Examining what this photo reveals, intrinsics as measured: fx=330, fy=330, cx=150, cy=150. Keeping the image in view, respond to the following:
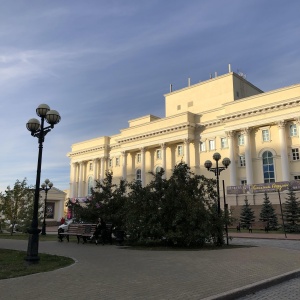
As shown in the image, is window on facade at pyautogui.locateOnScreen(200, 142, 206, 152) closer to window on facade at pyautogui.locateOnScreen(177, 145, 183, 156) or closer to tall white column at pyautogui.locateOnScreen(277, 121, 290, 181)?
window on facade at pyautogui.locateOnScreen(177, 145, 183, 156)

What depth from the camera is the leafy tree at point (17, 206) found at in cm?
2827

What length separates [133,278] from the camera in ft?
25.3

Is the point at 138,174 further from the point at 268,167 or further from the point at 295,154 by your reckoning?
the point at 295,154

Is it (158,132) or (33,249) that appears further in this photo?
(158,132)

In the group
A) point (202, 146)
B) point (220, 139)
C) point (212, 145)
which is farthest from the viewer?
point (202, 146)

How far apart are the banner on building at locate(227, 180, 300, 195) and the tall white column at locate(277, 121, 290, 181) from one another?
85.9 inches

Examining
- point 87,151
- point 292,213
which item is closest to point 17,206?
point 292,213

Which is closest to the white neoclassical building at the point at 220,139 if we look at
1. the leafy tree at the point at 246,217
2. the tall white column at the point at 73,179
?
the tall white column at the point at 73,179

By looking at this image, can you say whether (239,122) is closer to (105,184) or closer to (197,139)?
(197,139)

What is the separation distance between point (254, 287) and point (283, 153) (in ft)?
132

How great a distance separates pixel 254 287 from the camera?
7055 mm

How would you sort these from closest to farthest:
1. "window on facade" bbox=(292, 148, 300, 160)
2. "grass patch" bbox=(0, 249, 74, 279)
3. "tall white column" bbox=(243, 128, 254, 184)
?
"grass patch" bbox=(0, 249, 74, 279), "window on facade" bbox=(292, 148, 300, 160), "tall white column" bbox=(243, 128, 254, 184)

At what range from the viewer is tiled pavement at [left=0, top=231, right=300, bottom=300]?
6215 mm

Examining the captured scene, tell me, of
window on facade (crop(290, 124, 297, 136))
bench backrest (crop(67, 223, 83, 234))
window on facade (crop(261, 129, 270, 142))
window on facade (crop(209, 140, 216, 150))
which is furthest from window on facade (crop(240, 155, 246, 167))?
bench backrest (crop(67, 223, 83, 234))
